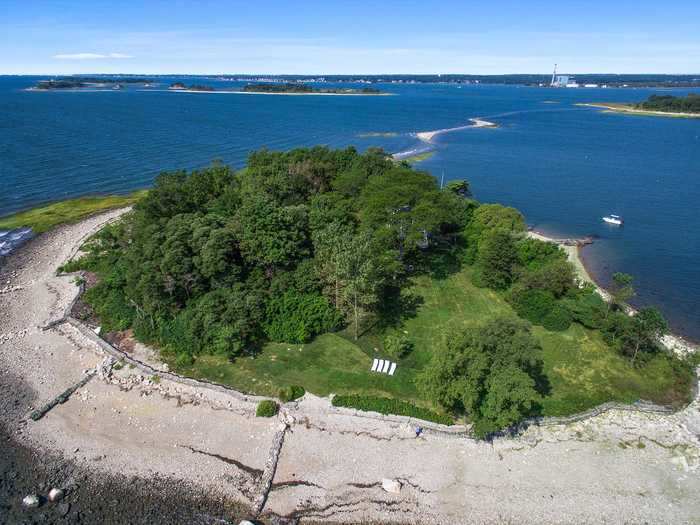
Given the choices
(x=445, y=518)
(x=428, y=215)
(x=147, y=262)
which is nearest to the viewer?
(x=445, y=518)

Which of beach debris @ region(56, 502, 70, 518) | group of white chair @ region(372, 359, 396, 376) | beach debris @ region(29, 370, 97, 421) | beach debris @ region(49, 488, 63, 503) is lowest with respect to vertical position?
beach debris @ region(56, 502, 70, 518)

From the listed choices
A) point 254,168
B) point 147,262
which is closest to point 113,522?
point 147,262

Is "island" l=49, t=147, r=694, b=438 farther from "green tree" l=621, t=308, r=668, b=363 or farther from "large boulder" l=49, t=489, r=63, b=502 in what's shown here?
"large boulder" l=49, t=489, r=63, b=502

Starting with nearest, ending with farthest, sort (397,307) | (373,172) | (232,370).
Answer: (232,370) < (397,307) < (373,172)

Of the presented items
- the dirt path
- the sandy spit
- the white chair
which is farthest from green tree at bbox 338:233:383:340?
the sandy spit

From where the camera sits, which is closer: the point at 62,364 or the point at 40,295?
the point at 62,364

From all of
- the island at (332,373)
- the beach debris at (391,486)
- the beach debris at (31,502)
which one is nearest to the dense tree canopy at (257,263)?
the island at (332,373)

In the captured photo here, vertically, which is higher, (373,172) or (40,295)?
(373,172)

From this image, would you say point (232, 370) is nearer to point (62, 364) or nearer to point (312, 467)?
point (312, 467)
